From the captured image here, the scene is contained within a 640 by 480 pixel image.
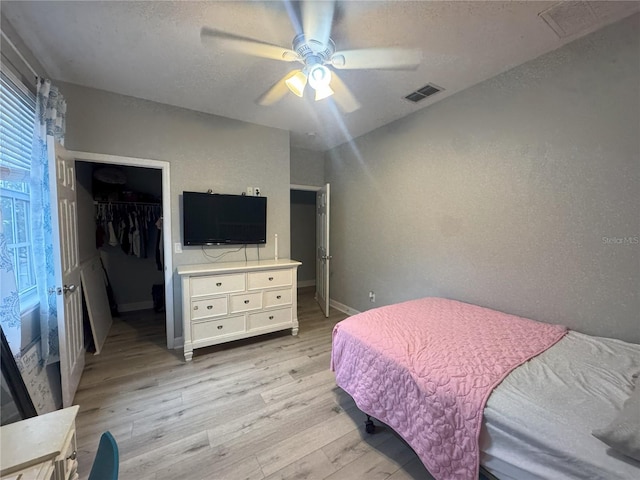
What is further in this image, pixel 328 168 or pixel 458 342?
pixel 328 168

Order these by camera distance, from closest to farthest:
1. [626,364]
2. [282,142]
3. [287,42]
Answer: [626,364] → [287,42] → [282,142]

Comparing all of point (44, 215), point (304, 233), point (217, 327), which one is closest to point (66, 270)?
point (44, 215)

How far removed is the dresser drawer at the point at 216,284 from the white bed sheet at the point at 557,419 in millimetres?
2301

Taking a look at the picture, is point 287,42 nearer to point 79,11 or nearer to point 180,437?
point 79,11

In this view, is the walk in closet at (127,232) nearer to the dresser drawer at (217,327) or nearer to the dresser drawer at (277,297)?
the dresser drawer at (217,327)

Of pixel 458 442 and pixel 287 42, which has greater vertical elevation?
pixel 287 42

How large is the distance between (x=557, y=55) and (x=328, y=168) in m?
2.86

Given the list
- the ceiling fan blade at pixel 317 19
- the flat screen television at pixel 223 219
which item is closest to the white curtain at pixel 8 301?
the flat screen television at pixel 223 219

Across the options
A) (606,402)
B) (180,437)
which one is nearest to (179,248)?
(180,437)

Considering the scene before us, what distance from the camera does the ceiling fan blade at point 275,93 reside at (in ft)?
7.29

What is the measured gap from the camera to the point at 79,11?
1499 millimetres

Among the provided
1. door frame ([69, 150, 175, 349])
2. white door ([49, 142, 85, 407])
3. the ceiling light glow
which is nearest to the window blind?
white door ([49, 142, 85, 407])

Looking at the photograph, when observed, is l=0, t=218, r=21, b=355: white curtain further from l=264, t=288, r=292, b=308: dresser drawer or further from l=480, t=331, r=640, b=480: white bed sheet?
l=480, t=331, r=640, b=480: white bed sheet

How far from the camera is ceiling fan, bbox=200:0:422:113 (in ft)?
4.92
